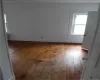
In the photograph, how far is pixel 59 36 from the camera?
5828 millimetres

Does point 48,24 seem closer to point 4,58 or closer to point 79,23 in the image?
point 79,23

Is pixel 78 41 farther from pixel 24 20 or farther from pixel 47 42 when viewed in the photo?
pixel 24 20

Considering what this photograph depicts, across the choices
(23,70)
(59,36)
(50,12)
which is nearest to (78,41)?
(59,36)

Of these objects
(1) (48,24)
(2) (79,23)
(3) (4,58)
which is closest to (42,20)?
(1) (48,24)

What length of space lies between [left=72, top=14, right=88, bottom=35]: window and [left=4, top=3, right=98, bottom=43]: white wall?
22 cm

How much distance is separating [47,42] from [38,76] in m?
3.47

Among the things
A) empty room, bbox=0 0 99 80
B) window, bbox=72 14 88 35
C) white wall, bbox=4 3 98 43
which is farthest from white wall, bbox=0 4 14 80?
window, bbox=72 14 88 35

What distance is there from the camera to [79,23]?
5570mm

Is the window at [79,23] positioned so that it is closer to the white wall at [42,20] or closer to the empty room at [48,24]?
the empty room at [48,24]

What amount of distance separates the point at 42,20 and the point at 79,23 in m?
1.96

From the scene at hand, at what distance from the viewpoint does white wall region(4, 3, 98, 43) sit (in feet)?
17.9

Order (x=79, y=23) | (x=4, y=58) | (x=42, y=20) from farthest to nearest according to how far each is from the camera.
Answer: (x=42, y=20) < (x=79, y=23) < (x=4, y=58)

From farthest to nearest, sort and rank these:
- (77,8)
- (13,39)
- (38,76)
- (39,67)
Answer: (13,39)
(77,8)
(39,67)
(38,76)

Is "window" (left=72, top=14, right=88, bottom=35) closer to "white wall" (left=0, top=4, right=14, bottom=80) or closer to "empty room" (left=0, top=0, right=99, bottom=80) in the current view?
"empty room" (left=0, top=0, right=99, bottom=80)
